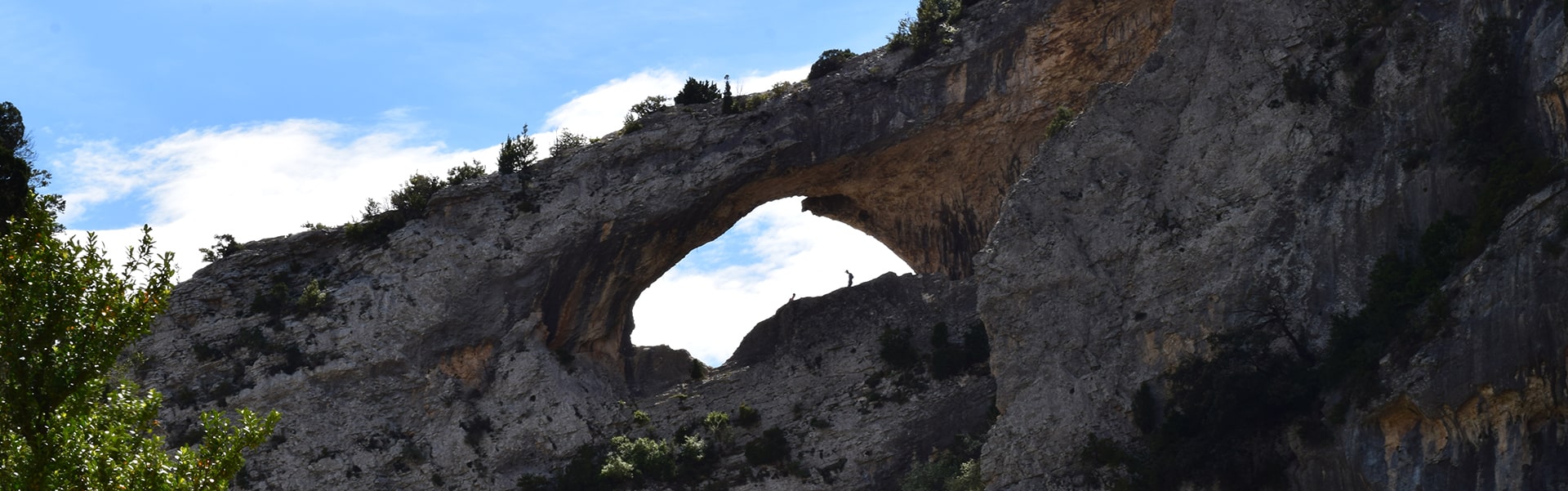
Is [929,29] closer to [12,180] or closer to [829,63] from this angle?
[829,63]

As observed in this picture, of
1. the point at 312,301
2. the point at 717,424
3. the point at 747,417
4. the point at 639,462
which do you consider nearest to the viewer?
the point at 639,462

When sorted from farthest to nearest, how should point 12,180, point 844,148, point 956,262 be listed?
point 956,262
point 844,148
point 12,180

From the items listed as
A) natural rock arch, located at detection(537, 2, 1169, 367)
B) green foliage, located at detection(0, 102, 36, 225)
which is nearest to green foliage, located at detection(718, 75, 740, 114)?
natural rock arch, located at detection(537, 2, 1169, 367)

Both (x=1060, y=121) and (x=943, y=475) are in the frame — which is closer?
(x=943, y=475)

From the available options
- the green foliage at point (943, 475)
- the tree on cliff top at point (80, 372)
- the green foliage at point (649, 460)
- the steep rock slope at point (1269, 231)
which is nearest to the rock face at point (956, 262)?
the steep rock slope at point (1269, 231)

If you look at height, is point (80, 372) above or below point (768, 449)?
above

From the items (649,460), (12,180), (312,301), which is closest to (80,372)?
(12,180)

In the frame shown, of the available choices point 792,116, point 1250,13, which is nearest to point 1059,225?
point 1250,13

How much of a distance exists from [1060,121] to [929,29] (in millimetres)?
8331

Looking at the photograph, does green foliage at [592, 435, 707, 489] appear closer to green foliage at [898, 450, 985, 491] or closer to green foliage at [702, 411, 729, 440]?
green foliage at [702, 411, 729, 440]

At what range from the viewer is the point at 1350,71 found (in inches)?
1666

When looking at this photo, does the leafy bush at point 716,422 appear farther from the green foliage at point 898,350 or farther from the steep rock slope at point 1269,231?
the steep rock slope at point 1269,231

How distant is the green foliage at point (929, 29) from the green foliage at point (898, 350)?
959 cm

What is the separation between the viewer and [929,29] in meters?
55.7
